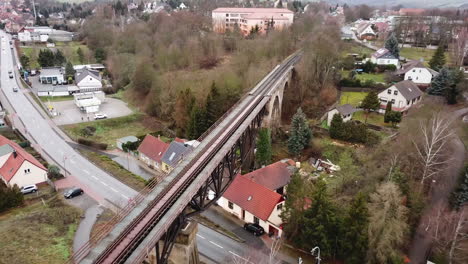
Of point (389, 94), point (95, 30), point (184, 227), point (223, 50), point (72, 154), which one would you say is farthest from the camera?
point (95, 30)

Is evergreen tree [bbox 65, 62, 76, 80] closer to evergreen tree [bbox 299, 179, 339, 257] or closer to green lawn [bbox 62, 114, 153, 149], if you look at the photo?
green lawn [bbox 62, 114, 153, 149]

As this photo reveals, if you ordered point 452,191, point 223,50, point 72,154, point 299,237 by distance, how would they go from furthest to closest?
point 223,50 < point 72,154 < point 452,191 < point 299,237

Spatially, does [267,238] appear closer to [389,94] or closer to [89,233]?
[89,233]

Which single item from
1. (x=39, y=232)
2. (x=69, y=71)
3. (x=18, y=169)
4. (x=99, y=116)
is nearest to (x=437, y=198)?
(x=39, y=232)

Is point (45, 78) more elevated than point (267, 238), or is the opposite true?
point (45, 78)

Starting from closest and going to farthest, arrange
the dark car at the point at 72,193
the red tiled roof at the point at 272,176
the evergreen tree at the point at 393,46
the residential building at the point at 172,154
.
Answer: the red tiled roof at the point at 272,176, the dark car at the point at 72,193, the residential building at the point at 172,154, the evergreen tree at the point at 393,46

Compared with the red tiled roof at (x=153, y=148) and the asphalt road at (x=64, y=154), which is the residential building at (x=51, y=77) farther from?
the red tiled roof at (x=153, y=148)

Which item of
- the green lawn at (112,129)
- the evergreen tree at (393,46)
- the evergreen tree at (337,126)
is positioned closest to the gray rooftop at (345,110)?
the evergreen tree at (337,126)

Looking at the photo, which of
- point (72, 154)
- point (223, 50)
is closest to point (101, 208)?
point (72, 154)
